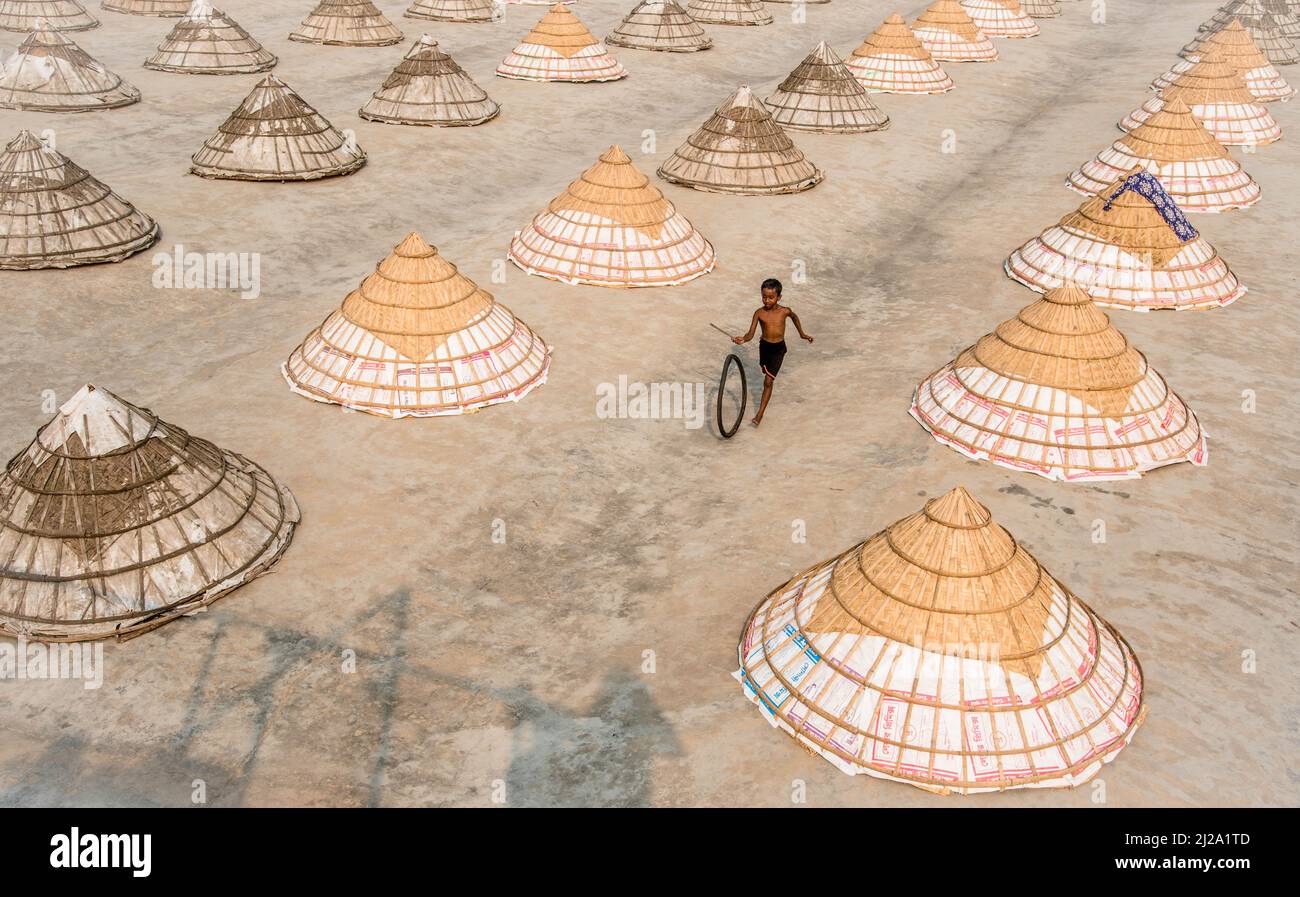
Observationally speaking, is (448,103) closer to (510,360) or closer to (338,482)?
(510,360)

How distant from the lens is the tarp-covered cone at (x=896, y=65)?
3062 centimetres

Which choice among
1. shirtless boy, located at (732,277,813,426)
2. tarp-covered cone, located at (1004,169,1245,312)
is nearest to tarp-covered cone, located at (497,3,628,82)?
tarp-covered cone, located at (1004,169,1245,312)

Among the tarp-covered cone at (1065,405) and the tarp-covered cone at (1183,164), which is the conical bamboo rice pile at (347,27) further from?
the tarp-covered cone at (1065,405)

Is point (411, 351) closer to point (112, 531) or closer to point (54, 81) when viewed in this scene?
point (112, 531)

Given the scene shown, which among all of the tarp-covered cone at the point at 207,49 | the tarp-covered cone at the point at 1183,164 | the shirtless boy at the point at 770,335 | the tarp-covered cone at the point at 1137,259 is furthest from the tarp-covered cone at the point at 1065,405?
the tarp-covered cone at the point at 207,49

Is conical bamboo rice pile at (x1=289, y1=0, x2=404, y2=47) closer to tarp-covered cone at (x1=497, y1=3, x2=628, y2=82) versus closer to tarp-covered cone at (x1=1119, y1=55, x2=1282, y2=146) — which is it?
tarp-covered cone at (x1=497, y1=3, x2=628, y2=82)

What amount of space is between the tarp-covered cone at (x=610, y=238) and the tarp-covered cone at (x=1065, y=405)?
238 inches

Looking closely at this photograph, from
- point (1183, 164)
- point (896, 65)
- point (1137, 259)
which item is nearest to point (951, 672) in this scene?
point (1137, 259)

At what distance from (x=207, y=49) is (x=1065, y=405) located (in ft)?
83.5

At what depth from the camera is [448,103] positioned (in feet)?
81.5

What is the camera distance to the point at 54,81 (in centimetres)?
2358
